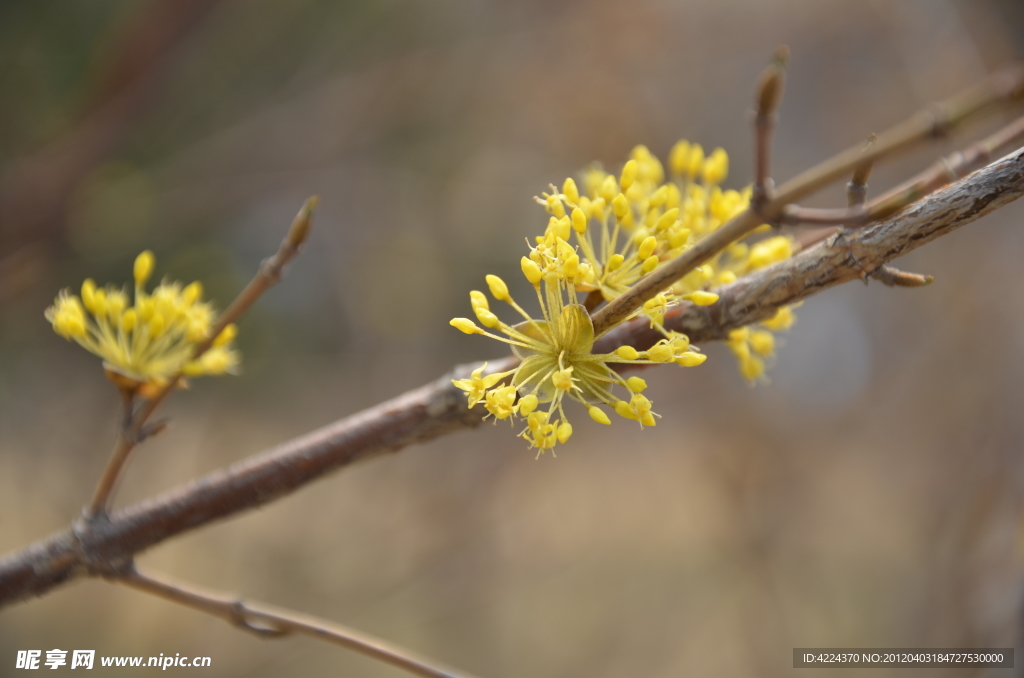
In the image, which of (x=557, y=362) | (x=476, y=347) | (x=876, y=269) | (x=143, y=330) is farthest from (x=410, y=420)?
(x=476, y=347)

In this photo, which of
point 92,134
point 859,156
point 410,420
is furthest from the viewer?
point 92,134

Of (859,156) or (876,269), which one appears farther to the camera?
(876,269)

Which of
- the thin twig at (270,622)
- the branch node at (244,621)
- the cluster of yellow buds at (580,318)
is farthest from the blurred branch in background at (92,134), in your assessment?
the cluster of yellow buds at (580,318)

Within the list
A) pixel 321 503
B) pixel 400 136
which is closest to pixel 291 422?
pixel 321 503

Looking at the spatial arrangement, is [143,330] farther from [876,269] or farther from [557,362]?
[876,269]

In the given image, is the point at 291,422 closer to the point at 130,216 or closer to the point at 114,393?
the point at 114,393

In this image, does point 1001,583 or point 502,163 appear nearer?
point 1001,583

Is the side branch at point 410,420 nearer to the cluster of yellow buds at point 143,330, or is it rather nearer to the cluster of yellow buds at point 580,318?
the cluster of yellow buds at point 580,318
